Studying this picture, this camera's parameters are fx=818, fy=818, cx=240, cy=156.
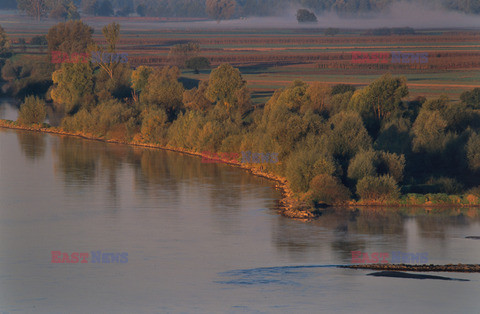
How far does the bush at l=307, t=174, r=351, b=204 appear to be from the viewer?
55469 mm

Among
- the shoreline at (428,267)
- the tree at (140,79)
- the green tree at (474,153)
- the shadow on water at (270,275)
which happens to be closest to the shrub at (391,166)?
the green tree at (474,153)

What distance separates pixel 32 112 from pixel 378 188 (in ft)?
176

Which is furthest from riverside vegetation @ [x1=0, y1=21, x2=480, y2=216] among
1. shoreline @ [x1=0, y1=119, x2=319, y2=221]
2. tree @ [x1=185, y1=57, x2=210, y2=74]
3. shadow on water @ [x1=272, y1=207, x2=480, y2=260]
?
tree @ [x1=185, y1=57, x2=210, y2=74]

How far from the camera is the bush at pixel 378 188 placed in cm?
5538

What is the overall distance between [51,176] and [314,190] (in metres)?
23.9

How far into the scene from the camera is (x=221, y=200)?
58562 mm

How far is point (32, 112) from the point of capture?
9638 cm

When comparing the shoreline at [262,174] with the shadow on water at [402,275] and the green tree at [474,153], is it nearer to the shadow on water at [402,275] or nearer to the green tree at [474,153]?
the shadow on water at [402,275]

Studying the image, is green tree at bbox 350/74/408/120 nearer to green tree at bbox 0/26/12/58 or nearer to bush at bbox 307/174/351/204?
bush at bbox 307/174/351/204

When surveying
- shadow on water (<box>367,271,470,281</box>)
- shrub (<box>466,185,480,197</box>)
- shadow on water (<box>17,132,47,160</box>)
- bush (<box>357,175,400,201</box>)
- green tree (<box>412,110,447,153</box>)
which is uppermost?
green tree (<box>412,110,447,153</box>)

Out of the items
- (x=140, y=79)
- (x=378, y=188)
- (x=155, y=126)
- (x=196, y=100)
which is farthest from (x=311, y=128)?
(x=140, y=79)

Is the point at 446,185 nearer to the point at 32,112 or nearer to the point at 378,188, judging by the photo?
the point at 378,188

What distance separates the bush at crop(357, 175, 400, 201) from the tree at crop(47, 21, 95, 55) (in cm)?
9361

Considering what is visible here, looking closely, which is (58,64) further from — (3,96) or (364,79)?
Result: (364,79)
